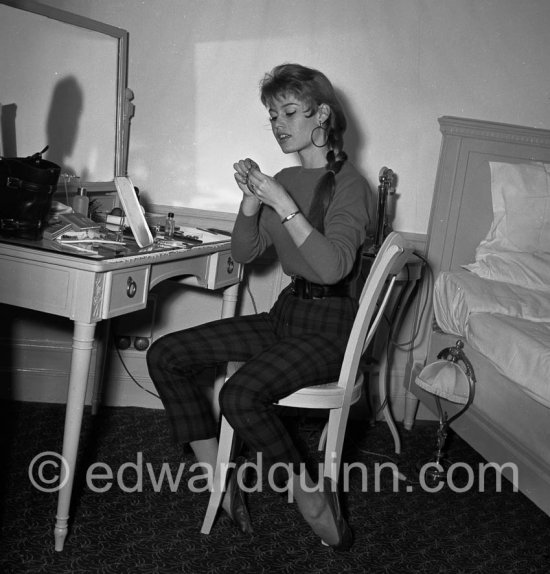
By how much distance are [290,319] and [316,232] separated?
314mm

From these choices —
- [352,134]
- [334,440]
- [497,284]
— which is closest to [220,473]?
[334,440]

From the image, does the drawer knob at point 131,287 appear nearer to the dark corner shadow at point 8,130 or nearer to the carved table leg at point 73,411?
the carved table leg at point 73,411

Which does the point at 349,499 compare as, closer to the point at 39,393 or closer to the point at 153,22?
the point at 39,393

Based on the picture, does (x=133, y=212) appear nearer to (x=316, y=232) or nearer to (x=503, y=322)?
(x=316, y=232)

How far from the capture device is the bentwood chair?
2062 millimetres

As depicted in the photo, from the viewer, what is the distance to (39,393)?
302 cm

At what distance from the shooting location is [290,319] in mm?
2213

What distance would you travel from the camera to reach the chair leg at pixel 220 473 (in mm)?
2114

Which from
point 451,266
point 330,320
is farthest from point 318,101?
point 451,266

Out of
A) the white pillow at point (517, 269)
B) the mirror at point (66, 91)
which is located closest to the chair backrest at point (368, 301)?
the white pillow at point (517, 269)

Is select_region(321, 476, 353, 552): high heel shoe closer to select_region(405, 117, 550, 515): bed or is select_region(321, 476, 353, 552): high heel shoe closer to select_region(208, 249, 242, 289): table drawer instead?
select_region(405, 117, 550, 515): bed

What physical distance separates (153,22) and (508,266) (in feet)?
5.36

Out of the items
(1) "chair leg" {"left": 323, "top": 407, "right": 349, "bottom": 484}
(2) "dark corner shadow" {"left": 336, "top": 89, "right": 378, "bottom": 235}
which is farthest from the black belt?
(2) "dark corner shadow" {"left": 336, "top": 89, "right": 378, "bottom": 235}

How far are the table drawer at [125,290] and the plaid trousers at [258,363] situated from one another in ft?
0.51
